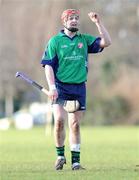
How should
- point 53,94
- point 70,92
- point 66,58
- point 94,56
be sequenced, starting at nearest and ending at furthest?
point 53,94 → point 66,58 → point 70,92 → point 94,56

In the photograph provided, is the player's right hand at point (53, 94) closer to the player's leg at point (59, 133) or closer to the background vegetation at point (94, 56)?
the player's leg at point (59, 133)

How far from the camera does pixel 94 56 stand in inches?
2466

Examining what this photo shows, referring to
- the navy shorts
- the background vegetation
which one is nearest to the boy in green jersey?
the navy shorts

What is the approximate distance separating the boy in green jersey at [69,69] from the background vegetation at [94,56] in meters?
40.0

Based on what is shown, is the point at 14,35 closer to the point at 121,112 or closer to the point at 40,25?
the point at 40,25

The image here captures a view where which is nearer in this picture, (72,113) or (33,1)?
(72,113)

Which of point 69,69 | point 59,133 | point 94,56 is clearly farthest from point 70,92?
point 94,56

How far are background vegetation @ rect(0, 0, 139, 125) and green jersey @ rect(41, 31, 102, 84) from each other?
40.0 m

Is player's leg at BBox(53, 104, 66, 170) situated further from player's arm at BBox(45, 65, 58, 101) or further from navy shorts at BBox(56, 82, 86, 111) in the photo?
player's arm at BBox(45, 65, 58, 101)

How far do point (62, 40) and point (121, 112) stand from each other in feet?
150

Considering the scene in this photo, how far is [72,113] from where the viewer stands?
13.3m

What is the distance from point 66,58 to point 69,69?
0.16 meters

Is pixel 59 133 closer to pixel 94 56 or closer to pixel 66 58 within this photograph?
pixel 66 58

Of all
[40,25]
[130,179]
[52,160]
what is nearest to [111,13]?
[40,25]
